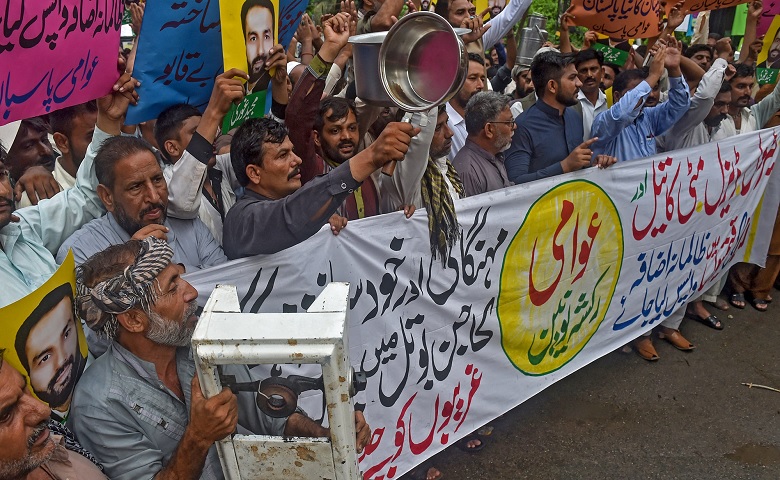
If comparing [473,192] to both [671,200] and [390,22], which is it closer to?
[390,22]

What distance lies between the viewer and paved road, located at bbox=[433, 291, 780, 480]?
3.43m

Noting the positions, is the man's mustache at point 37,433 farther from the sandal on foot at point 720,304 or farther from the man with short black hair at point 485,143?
the sandal on foot at point 720,304

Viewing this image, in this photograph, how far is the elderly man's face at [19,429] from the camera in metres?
1.40

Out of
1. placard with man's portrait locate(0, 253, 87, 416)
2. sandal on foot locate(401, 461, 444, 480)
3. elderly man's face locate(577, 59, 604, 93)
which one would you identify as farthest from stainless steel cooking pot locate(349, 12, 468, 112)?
elderly man's face locate(577, 59, 604, 93)

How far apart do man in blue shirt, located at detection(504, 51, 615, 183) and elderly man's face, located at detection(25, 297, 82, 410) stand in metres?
2.76

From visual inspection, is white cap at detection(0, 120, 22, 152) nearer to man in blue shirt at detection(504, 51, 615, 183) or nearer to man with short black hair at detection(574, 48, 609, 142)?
man in blue shirt at detection(504, 51, 615, 183)

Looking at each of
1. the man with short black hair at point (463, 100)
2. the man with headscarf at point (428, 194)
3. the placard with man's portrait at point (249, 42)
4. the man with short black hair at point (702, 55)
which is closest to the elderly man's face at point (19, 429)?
the placard with man's portrait at point (249, 42)

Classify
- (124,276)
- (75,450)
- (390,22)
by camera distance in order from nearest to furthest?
(75,450) < (124,276) < (390,22)

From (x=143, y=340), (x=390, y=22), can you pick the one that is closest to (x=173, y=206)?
(x=143, y=340)

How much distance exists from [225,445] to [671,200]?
144 inches

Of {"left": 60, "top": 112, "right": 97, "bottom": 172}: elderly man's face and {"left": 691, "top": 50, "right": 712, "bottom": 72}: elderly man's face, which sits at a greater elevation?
{"left": 60, "top": 112, "right": 97, "bottom": 172}: elderly man's face

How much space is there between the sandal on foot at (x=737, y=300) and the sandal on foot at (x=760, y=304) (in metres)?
0.09

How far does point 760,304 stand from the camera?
5.46 metres

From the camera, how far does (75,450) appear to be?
167 centimetres
